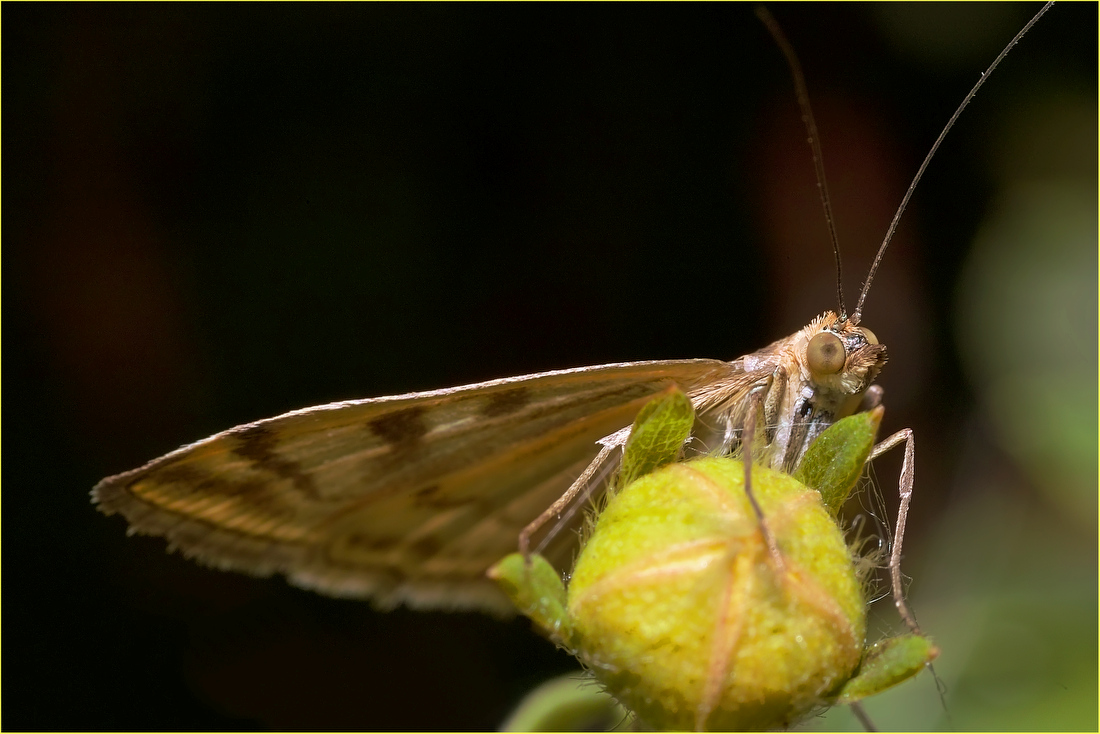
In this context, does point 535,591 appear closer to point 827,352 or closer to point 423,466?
point 423,466

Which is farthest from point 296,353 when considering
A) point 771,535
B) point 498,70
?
point 771,535

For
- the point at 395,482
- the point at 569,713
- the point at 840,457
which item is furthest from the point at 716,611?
the point at 395,482

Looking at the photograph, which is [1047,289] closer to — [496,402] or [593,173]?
[593,173]

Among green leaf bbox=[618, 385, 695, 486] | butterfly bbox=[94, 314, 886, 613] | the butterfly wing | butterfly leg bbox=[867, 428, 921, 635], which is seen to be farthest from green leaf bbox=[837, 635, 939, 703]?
the butterfly wing

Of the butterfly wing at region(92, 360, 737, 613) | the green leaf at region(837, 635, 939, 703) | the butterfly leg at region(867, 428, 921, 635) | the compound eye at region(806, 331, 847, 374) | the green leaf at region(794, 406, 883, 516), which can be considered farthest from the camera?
the compound eye at region(806, 331, 847, 374)

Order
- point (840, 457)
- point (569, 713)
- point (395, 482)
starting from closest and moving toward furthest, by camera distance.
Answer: point (840, 457) → point (569, 713) → point (395, 482)

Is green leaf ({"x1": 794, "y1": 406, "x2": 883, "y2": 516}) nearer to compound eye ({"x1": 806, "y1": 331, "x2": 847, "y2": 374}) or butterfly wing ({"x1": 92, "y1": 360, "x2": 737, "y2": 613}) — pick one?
butterfly wing ({"x1": 92, "y1": 360, "x2": 737, "y2": 613})

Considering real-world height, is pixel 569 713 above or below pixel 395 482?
below
